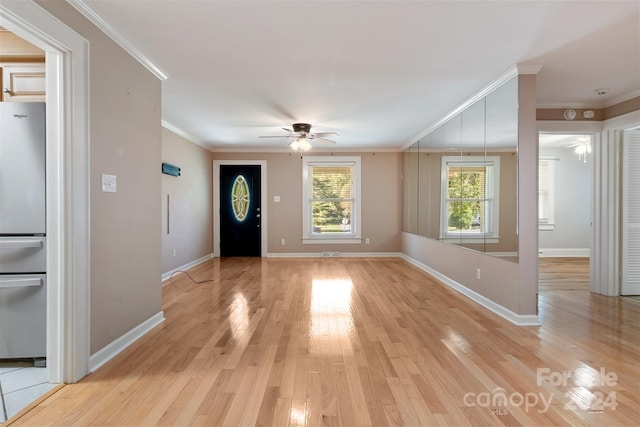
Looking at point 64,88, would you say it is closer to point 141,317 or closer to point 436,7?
point 141,317

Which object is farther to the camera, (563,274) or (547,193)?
(547,193)

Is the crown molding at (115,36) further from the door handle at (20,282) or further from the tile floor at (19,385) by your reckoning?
the tile floor at (19,385)

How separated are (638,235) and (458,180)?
2261 mm

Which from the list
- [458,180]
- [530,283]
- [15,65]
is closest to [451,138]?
[458,180]

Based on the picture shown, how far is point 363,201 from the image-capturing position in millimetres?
7648

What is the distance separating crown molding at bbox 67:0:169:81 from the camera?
87.6 inches

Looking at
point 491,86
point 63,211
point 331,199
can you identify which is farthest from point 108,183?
point 331,199

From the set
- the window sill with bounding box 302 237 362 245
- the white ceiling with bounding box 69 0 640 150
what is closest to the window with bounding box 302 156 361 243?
the window sill with bounding box 302 237 362 245

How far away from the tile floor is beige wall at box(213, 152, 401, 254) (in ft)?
17.6

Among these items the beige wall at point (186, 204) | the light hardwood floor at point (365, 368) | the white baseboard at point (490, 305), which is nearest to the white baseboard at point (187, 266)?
the beige wall at point (186, 204)

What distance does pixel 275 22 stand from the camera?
244 cm

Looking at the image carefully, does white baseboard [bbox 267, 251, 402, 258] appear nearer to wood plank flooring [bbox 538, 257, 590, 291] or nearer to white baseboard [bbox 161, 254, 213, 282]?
white baseboard [bbox 161, 254, 213, 282]

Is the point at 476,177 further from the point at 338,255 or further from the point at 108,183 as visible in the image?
the point at 338,255

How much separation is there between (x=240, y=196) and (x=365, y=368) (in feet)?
19.3
